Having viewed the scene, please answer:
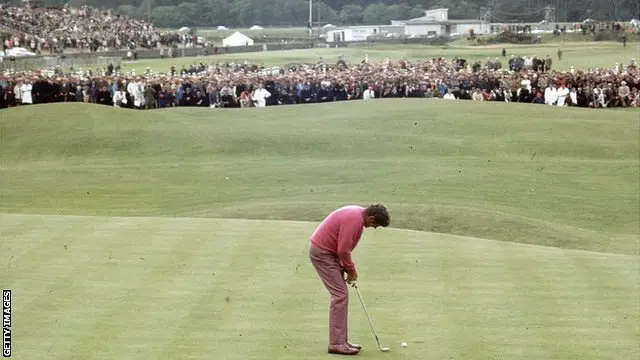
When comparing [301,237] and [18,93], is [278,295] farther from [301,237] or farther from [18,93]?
[18,93]

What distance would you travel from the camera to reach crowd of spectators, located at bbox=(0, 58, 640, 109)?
55.8 meters

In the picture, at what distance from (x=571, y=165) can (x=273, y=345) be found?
2806 centimetres

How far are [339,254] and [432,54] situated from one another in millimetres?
75130

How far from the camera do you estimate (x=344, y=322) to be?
13766 mm

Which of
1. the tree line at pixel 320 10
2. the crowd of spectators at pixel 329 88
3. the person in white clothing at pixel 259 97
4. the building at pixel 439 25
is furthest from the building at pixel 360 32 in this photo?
the person in white clothing at pixel 259 97

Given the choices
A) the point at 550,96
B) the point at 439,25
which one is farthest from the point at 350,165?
the point at 439,25

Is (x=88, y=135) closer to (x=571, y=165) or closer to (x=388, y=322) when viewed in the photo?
(x=571, y=165)

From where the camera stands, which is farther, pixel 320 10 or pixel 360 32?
pixel 320 10

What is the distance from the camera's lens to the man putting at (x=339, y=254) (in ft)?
43.7

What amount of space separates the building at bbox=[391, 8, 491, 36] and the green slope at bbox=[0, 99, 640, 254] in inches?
1873

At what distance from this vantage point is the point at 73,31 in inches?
3344

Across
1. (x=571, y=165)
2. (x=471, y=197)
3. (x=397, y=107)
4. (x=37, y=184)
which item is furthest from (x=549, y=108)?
(x=37, y=184)

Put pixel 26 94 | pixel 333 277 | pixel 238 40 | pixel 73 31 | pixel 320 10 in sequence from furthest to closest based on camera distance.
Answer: pixel 320 10 < pixel 238 40 < pixel 73 31 < pixel 26 94 < pixel 333 277

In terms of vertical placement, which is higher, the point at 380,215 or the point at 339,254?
the point at 380,215
